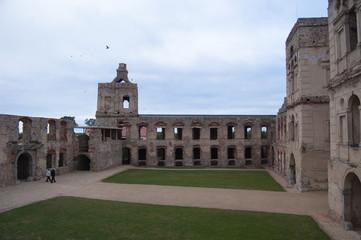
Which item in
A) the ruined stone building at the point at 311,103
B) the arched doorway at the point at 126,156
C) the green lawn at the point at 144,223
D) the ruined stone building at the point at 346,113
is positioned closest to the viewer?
the green lawn at the point at 144,223

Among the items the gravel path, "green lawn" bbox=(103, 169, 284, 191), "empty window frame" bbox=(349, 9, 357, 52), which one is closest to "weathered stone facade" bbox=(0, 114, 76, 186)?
the gravel path

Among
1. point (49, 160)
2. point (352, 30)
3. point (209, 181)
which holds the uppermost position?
point (352, 30)

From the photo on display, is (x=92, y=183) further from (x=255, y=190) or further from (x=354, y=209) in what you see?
(x=354, y=209)

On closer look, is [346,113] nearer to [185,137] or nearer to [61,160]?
[185,137]

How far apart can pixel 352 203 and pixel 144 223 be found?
8.30 m

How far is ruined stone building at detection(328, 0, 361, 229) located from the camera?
33.0 feet

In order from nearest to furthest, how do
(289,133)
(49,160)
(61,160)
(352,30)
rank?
(352,30) < (289,133) < (49,160) < (61,160)

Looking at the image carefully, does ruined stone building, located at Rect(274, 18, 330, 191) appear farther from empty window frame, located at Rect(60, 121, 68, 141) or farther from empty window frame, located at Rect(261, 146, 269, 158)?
empty window frame, located at Rect(60, 121, 68, 141)

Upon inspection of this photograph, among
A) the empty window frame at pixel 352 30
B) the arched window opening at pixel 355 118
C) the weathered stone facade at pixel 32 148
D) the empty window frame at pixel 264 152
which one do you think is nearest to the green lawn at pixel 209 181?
the weathered stone facade at pixel 32 148

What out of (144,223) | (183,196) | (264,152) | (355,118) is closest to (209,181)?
(183,196)

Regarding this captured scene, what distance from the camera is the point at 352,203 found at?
10680 millimetres

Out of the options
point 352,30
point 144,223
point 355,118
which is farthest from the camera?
point 352,30

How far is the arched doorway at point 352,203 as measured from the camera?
10.6m

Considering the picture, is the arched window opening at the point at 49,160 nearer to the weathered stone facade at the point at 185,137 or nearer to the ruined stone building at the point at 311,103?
the weathered stone facade at the point at 185,137
